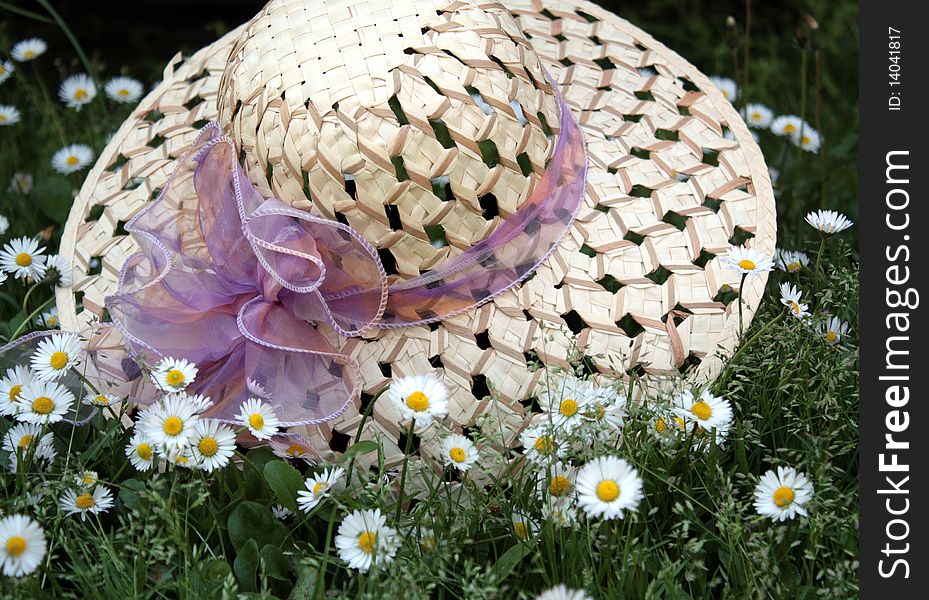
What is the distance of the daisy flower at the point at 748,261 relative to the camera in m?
1.23

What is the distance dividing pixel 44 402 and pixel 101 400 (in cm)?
7

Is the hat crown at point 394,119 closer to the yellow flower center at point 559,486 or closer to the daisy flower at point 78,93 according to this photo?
the yellow flower center at point 559,486

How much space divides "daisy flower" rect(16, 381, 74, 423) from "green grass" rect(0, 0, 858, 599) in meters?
0.03

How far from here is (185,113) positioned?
155cm

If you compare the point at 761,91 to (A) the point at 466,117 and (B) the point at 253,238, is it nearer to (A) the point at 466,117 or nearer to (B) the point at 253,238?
(A) the point at 466,117

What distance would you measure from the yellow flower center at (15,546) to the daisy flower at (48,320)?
0.55m

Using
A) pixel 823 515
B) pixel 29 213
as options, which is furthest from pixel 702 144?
pixel 29 213

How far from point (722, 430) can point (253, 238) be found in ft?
1.87

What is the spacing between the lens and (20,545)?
1.01m

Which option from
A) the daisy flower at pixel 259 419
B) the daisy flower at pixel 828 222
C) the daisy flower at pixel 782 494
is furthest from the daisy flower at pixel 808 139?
the daisy flower at pixel 259 419

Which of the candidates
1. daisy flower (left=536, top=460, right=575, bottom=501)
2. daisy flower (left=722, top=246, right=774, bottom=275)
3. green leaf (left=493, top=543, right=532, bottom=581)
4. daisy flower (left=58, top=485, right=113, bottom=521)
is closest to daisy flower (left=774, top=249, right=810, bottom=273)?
daisy flower (left=722, top=246, right=774, bottom=275)

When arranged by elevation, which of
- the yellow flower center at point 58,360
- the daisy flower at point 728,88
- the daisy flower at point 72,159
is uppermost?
the daisy flower at point 728,88

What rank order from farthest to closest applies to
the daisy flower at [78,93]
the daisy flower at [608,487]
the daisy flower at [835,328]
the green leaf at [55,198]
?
the daisy flower at [78,93] < the green leaf at [55,198] < the daisy flower at [835,328] < the daisy flower at [608,487]

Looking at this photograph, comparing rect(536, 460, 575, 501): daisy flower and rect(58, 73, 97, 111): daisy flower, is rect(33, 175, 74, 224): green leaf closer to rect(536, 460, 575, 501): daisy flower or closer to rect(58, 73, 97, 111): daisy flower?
rect(58, 73, 97, 111): daisy flower
